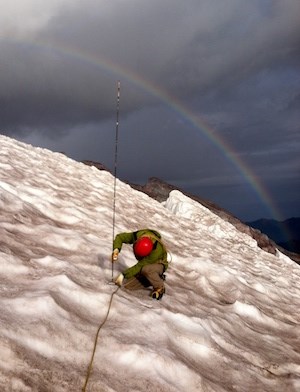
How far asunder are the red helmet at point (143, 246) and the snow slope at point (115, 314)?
0.70 m

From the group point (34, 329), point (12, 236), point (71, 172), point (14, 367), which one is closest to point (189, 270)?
point (12, 236)

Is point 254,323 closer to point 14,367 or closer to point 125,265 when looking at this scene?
point 125,265

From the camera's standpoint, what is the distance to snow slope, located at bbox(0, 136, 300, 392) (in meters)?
3.95

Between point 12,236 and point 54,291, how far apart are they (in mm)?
2145

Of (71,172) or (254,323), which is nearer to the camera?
(254,323)

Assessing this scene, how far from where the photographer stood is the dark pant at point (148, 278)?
677 cm

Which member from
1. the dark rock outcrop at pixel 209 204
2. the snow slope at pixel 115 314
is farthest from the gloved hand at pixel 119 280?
the dark rock outcrop at pixel 209 204

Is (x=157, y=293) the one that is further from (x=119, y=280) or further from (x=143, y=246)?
(x=143, y=246)

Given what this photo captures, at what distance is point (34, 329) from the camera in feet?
13.6

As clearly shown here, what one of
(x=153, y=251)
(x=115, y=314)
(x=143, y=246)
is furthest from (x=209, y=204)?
(x=115, y=314)

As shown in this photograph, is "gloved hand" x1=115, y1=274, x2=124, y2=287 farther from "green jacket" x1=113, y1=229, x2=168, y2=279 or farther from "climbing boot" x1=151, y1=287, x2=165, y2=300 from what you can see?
"climbing boot" x1=151, y1=287, x2=165, y2=300

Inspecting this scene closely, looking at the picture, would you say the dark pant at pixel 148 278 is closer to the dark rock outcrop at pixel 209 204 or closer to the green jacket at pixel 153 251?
the green jacket at pixel 153 251

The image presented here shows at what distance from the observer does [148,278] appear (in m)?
6.79

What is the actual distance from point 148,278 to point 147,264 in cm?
26
